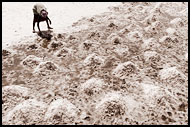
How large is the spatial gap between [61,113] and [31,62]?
9.11 feet

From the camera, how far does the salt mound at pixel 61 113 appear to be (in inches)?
151

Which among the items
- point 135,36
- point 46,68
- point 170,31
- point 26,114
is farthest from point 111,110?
point 170,31

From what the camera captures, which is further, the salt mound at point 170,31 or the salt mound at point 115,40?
the salt mound at point 170,31

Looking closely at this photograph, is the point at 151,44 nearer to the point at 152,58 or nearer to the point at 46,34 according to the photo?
the point at 152,58

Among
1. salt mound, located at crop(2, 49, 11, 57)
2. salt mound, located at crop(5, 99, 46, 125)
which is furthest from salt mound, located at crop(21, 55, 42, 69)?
salt mound, located at crop(5, 99, 46, 125)

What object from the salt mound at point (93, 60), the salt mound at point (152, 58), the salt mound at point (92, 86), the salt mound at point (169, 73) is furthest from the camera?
the salt mound at point (93, 60)

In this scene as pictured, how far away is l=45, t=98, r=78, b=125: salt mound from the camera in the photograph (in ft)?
12.6

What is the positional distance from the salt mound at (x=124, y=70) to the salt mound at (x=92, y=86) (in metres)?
0.61

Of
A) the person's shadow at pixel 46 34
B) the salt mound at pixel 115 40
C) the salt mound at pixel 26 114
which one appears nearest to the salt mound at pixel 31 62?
the person's shadow at pixel 46 34

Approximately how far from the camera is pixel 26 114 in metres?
3.97

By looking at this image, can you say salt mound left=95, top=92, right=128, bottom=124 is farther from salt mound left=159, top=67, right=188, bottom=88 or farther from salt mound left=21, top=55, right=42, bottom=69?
salt mound left=21, top=55, right=42, bottom=69

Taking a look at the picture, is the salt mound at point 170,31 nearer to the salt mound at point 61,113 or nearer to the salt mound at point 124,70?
the salt mound at point 124,70

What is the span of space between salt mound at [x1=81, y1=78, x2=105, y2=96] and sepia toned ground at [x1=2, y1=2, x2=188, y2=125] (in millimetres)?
26

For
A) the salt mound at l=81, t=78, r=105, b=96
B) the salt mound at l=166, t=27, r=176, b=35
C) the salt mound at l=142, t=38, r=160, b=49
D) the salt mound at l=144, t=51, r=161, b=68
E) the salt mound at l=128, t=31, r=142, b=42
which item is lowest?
the salt mound at l=81, t=78, r=105, b=96
